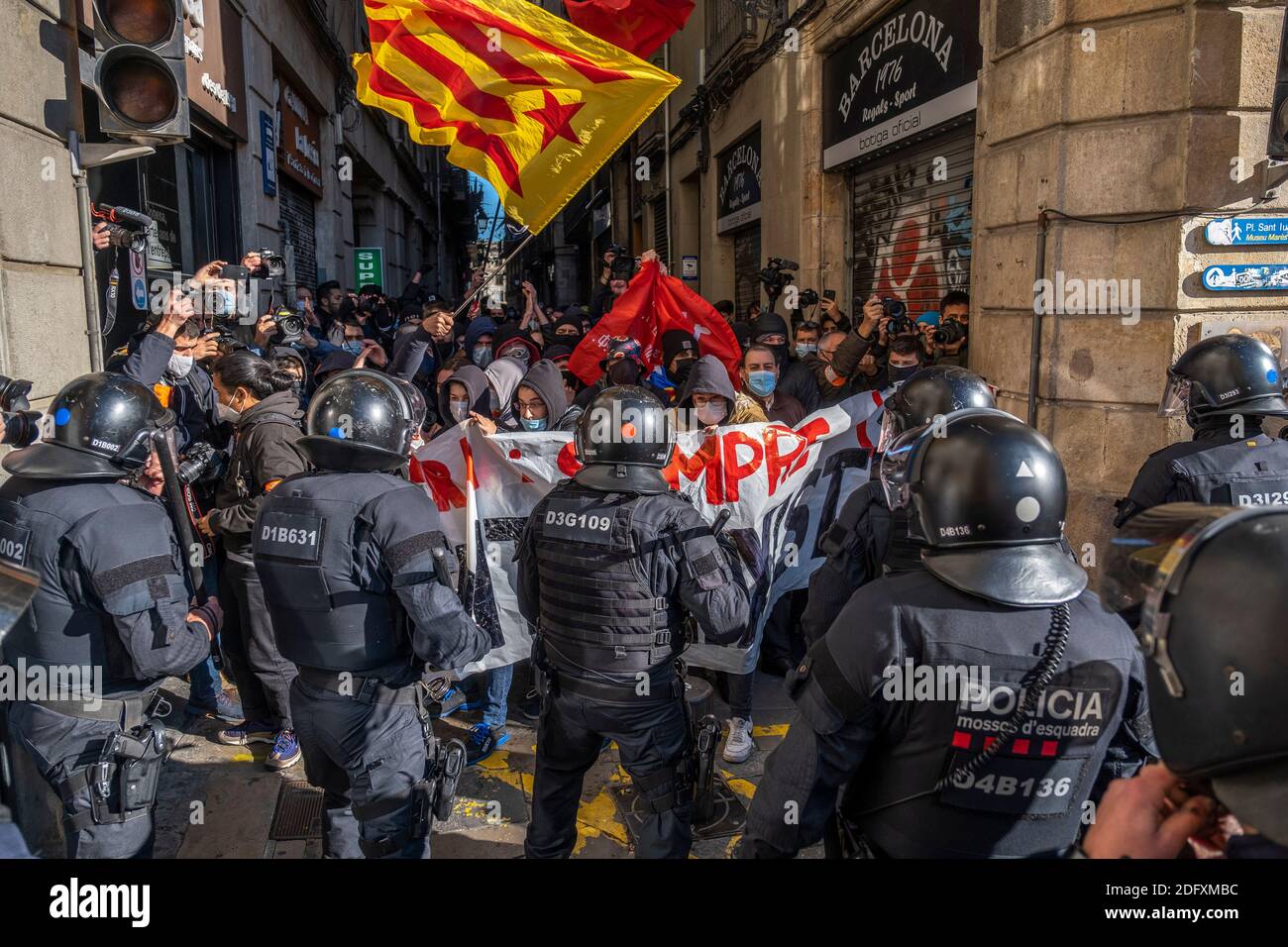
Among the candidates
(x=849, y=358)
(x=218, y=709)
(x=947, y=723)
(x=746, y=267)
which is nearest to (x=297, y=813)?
(x=218, y=709)

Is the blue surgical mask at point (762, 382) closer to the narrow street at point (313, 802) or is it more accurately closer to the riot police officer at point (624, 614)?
the narrow street at point (313, 802)

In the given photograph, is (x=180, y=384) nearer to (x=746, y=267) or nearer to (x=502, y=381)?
(x=502, y=381)

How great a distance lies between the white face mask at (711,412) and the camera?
17.3 feet

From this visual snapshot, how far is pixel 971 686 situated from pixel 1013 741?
16 cm

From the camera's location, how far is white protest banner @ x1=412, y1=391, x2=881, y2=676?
4.66m

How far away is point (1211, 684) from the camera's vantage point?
1290mm

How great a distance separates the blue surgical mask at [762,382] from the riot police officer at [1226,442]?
2457mm

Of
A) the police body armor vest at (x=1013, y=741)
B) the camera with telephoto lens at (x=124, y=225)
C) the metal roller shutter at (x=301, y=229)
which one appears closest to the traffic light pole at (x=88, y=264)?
the camera with telephoto lens at (x=124, y=225)

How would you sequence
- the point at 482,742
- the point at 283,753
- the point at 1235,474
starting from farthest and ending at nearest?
the point at 482,742 < the point at 283,753 < the point at 1235,474

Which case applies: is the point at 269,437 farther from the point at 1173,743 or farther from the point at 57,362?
the point at 1173,743

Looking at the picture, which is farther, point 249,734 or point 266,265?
point 266,265

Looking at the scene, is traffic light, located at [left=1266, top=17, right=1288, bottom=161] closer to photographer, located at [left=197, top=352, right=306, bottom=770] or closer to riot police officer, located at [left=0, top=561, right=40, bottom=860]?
photographer, located at [left=197, top=352, right=306, bottom=770]

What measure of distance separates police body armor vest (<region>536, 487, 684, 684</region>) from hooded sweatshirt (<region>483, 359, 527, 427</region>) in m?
2.81
